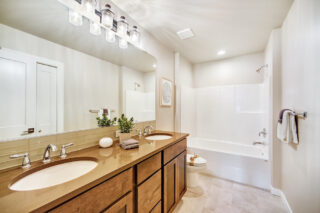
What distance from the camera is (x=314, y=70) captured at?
42.7 inches

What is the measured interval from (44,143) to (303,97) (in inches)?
89.7

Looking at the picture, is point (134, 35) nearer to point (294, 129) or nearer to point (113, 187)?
point (113, 187)

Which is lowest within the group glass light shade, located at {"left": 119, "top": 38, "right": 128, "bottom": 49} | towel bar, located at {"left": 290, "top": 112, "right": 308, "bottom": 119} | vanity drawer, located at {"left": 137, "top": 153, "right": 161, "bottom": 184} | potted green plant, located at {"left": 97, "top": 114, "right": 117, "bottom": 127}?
vanity drawer, located at {"left": 137, "top": 153, "right": 161, "bottom": 184}

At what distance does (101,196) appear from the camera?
73 cm

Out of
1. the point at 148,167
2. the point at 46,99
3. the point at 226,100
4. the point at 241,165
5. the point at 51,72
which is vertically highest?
the point at 51,72

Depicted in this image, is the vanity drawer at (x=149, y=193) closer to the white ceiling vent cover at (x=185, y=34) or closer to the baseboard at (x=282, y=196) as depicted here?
the baseboard at (x=282, y=196)

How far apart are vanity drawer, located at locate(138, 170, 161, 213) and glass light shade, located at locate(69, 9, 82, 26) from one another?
1477 mm

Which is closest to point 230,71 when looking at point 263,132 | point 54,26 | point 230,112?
point 230,112

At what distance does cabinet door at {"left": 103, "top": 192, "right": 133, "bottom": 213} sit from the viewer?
80 cm

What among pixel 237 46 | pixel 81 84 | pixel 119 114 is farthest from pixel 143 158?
pixel 237 46

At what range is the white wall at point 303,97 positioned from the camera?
105 centimetres

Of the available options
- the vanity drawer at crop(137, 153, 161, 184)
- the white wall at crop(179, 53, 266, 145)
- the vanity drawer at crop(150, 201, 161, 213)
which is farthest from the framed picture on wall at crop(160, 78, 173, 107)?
the vanity drawer at crop(150, 201, 161, 213)

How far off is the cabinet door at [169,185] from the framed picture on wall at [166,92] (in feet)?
3.49

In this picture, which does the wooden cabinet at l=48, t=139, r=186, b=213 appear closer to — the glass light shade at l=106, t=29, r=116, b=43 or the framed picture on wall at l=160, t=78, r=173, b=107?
the framed picture on wall at l=160, t=78, r=173, b=107
